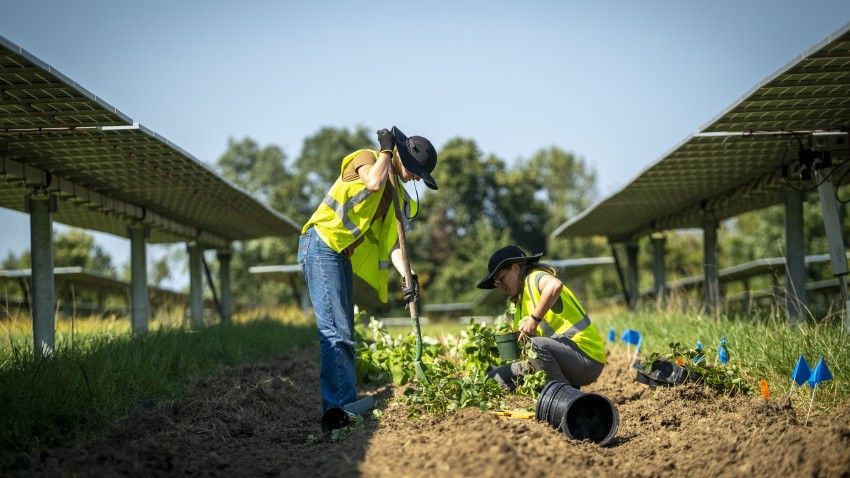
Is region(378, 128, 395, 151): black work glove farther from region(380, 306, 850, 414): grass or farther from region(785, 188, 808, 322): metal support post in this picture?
region(785, 188, 808, 322): metal support post

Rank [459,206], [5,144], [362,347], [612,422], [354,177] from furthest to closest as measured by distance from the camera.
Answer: [459,206]
[362,347]
[5,144]
[354,177]
[612,422]

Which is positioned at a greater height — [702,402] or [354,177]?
[354,177]

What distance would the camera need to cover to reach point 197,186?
37.9 ft

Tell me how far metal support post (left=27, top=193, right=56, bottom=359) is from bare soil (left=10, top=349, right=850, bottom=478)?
11.3ft

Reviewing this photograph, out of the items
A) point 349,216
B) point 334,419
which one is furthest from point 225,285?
point 334,419

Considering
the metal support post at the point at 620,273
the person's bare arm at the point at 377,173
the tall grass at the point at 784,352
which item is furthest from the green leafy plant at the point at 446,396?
the metal support post at the point at 620,273

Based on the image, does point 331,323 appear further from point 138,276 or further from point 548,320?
point 138,276

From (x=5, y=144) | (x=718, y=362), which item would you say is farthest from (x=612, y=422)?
(x=5, y=144)

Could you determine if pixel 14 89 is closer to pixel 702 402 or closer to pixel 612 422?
pixel 612 422

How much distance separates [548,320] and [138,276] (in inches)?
343

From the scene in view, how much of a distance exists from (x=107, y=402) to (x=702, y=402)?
14.2ft

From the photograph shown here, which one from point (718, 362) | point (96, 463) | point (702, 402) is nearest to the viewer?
point (96, 463)

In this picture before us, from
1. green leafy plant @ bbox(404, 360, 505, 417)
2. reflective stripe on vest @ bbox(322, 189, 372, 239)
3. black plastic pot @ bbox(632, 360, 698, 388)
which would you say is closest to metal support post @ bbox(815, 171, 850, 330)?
black plastic pot @ bbox(632, 360, 698, 388)

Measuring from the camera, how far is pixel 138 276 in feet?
43.4
